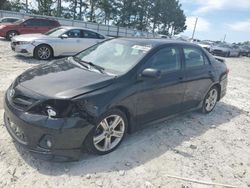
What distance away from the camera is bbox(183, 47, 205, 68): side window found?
17.2ft

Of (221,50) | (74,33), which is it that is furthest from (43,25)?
(221,50)

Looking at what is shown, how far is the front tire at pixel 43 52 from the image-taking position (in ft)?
33.8

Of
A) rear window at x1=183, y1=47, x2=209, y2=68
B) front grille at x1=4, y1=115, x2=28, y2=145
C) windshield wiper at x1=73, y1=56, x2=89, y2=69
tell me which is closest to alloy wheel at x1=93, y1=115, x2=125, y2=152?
front grille at x1=4, y1=115, x2=28, y2=145

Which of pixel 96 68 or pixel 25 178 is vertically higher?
pixel 96 68

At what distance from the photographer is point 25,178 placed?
3.22 meters

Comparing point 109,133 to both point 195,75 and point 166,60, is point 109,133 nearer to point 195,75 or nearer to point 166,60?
point 166,60

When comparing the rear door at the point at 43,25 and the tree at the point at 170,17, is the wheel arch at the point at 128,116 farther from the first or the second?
the tree at the point at 170,17

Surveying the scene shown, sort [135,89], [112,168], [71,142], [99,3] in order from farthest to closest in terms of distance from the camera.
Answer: [99,3] → [135,89] → [112,168] → [71,142]

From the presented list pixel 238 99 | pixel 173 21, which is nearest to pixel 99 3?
pixel 173 21

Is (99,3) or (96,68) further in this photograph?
(99,3)

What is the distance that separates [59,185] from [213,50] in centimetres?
2843

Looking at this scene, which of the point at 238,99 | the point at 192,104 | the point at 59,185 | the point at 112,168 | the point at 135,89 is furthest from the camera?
the point at 238,99

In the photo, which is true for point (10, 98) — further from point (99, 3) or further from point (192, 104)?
point (99, 3)

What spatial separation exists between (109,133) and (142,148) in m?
0.67
